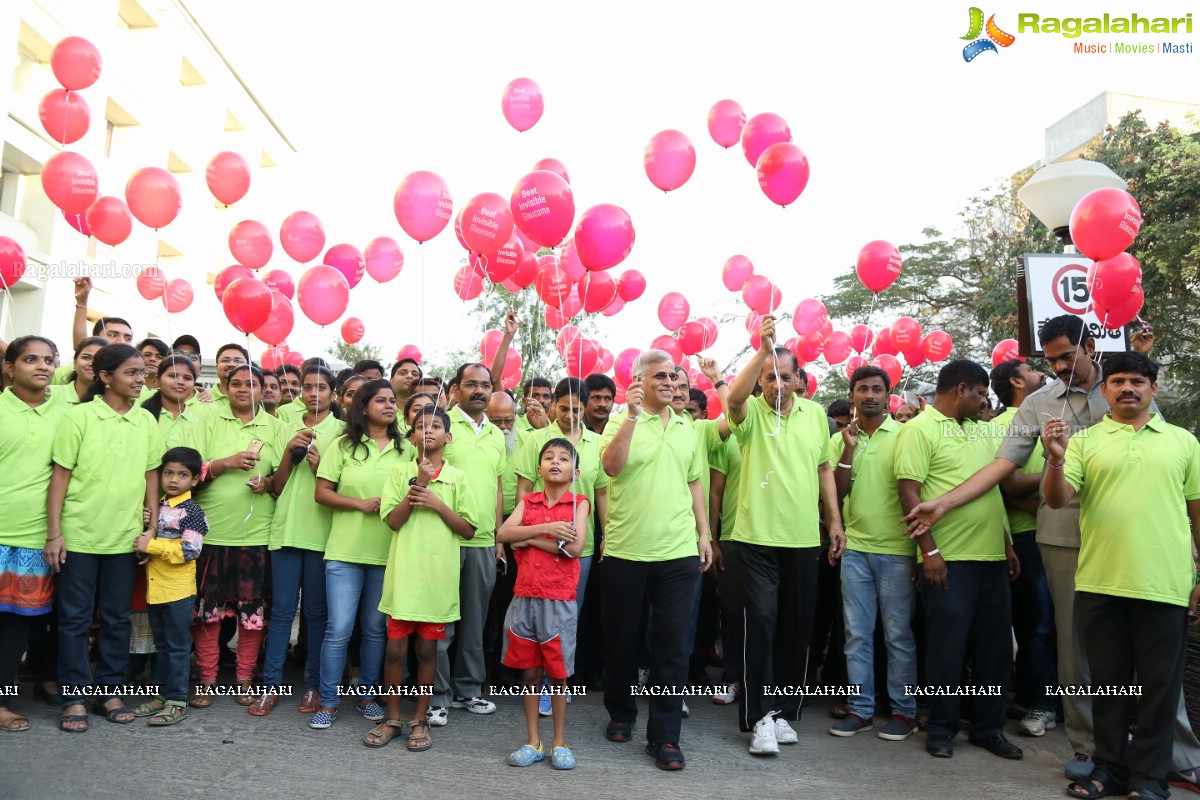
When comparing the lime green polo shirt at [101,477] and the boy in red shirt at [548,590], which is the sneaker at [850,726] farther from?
the lime green polo shirt at [101,477]

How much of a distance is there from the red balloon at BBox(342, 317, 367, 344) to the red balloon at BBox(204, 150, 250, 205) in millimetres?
2544

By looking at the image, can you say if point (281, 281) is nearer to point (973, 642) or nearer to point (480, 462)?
point (480, 462)

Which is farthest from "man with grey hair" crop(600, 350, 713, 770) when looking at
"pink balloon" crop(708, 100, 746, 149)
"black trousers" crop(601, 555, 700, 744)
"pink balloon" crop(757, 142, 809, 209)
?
"pink balloon" crop(708, 100, 746, 149)

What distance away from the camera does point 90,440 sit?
4.48 m

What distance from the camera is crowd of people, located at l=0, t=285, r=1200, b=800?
406 cm

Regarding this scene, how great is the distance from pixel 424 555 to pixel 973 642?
2.95m

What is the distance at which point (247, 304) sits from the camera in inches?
220

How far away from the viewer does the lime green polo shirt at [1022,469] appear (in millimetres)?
4817

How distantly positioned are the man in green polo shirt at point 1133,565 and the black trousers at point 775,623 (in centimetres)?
130

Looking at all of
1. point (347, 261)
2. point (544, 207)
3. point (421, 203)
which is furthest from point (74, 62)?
point (544, 207)

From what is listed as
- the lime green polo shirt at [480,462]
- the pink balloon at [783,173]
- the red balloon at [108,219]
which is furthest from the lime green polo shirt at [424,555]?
the red balloon at [108,219]

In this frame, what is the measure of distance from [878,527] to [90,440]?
4.32 metres

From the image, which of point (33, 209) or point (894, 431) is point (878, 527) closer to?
point (894, 431)

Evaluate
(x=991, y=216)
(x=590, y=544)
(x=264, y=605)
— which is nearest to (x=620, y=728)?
(x=590, y=544)
